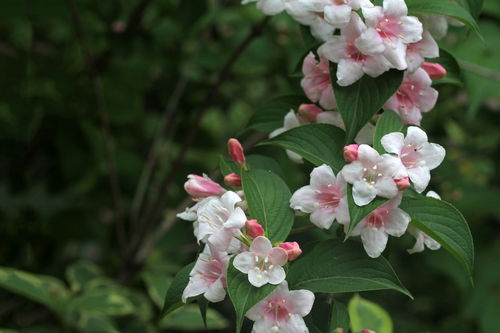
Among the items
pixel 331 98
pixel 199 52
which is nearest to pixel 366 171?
pixel 331 98

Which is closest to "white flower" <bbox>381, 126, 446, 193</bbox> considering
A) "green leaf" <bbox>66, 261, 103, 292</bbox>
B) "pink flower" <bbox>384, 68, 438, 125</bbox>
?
"pink flower" <bbox>384, 68, 438, 125</bbox>

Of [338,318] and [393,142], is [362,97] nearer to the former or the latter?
[393,142]

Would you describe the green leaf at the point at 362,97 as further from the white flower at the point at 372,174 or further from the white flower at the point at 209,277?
the white flower at the point at 209,277

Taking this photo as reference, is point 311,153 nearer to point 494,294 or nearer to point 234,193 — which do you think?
point 234,193

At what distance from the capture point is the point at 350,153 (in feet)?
3.26

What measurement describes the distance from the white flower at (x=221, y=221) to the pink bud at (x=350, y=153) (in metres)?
0.17

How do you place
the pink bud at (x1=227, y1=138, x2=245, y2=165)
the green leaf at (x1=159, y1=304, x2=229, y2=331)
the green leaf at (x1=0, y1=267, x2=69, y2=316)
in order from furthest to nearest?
1. the green leaf at (x1=159, y1=304, x2=229, y2=331)
2. the green leaf at (x1=0, y1=267, x2=69, y2=316)
3. the pink bud at (x1=227, y1=138, x2=245, y2=165)

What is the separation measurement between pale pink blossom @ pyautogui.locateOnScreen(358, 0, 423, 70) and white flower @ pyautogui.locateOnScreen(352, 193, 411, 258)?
0.23m

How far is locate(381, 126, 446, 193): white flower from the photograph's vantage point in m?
1.00

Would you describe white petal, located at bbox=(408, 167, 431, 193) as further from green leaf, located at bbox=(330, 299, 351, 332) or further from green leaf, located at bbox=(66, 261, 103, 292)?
green leaf, located at bbox=(66, 261, 103, 292)

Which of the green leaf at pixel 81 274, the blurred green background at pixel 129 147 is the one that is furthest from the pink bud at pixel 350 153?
the green leaf at pixel 81 274

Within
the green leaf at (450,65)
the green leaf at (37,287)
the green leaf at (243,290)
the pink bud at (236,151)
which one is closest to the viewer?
the green leaf at (243,290)

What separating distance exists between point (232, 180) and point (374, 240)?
0.24 m

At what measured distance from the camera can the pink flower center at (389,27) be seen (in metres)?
1.06
